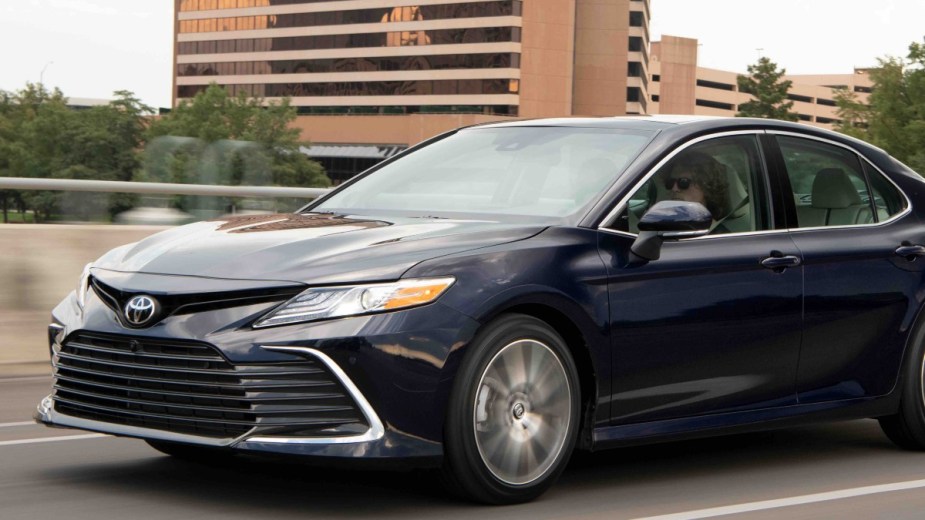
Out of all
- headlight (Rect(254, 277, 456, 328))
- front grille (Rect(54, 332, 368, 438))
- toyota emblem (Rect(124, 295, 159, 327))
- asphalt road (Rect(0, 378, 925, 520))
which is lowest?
asphalt road (Rect(0, 378, 925, 520))

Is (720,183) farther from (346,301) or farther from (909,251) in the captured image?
(346,301)

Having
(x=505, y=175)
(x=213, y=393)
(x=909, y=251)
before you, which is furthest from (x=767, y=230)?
(x=213, y=393)

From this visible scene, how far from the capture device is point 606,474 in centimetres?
621

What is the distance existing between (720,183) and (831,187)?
31.6 inches

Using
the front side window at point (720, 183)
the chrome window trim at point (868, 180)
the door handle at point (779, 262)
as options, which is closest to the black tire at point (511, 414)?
the front side window at point (720, 183)

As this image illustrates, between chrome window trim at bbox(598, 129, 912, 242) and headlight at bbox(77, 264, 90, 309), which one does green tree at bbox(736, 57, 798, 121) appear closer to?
chrome window trim at bbox(598, 129, 912, 242)

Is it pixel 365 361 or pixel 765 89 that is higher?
pixel 765 89

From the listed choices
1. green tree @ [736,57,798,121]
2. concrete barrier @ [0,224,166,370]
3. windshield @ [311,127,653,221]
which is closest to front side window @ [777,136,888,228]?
windshield @ [311,127,653,221]

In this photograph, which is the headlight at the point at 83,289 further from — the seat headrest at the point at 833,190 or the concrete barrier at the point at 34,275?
the concrete barrier at the point at 34,275

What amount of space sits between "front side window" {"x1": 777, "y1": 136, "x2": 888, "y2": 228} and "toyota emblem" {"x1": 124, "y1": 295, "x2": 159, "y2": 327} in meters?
2.95

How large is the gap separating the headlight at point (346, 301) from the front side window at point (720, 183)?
4.37ft

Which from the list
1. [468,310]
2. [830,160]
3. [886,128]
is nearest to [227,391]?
Answer: [468,310]

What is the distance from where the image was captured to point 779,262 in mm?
6223

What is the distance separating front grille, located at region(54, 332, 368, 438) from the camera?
4859mm
